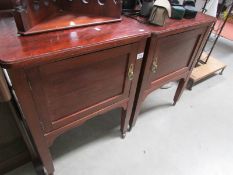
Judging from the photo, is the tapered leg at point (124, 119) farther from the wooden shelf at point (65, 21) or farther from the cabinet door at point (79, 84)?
the wooden shelf at point (65, 21)

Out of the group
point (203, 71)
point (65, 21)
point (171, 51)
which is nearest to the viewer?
point (65, 21)

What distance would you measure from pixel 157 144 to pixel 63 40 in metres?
1.06

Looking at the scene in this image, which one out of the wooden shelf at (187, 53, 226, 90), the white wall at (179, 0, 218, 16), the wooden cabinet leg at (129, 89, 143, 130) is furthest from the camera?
the wooden shelf at (187, 53, 226, 90)

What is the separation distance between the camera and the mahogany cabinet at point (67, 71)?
583 millimetres

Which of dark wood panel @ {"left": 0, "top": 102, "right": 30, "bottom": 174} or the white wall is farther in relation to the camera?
the white wall

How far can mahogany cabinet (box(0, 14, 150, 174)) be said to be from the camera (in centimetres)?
58

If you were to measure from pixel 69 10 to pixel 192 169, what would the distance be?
1.25 m

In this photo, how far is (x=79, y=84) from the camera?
78cm

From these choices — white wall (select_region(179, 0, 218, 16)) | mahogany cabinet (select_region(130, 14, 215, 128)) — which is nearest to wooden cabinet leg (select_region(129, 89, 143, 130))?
mahogany cabinet (select_region(130, 14, 215, 128))

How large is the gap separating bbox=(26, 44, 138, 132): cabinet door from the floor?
0.46m

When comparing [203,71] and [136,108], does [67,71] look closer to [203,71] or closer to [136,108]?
[136,108]

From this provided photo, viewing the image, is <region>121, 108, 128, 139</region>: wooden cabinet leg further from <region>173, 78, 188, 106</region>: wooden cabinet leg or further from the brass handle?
<region>173, 78, 188, 106</region>: wooden cabinet leg

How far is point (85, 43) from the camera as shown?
64 centimetres

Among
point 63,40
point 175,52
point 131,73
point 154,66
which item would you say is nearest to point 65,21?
point 63,40
